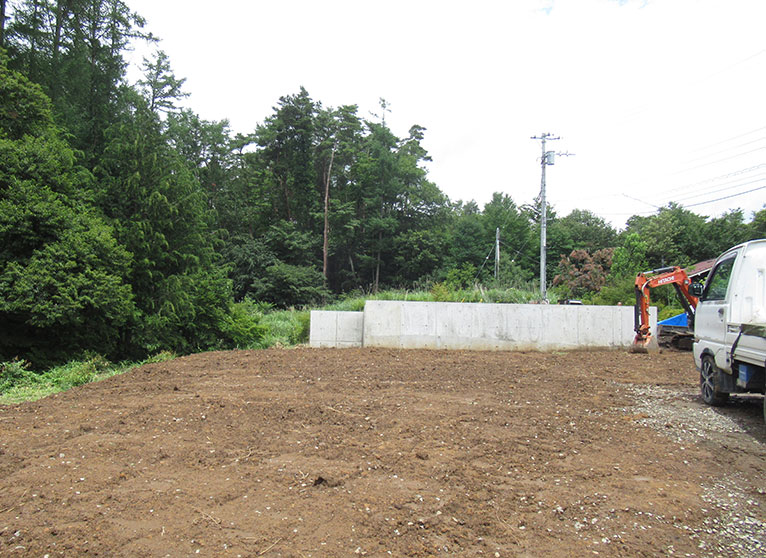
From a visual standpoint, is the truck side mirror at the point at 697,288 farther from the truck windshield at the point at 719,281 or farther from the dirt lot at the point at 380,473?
the dirt lot at the point at 380,473

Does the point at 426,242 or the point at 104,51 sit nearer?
the point at 104,51

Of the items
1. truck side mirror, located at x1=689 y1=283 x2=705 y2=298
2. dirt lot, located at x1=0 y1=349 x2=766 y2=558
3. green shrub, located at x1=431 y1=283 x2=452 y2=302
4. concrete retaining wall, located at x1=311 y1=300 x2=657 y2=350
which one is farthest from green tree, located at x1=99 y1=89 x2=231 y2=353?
truck side mirror, located at x1=689 y1=283 x2=705 y2=298

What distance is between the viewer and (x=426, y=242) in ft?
132

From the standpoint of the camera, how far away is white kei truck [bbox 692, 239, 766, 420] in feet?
17.6

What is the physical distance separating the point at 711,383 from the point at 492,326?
656cm

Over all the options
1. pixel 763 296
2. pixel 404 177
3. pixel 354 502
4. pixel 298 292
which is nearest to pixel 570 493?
pixel 354 502

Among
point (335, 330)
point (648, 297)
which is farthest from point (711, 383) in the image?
point (335, 330)

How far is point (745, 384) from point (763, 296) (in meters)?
1.02

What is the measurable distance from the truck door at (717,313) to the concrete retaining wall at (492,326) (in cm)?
584

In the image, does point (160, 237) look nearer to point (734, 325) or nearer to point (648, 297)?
point (648, 297)

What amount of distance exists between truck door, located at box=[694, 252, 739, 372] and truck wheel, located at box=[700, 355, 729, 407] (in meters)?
0.21

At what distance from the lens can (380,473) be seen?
4.04m

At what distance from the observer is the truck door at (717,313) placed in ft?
19.6

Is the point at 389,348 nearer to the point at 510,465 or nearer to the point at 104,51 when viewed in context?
the point at 510,465
